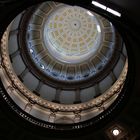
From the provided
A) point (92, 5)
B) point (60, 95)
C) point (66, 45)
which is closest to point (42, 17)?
point (66, 45)

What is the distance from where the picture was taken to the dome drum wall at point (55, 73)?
77.9ft

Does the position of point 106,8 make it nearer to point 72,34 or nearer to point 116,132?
point 116,132

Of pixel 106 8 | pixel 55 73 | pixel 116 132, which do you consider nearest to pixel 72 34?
pixel 55 73

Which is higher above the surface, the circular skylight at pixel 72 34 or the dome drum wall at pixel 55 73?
the circular skylight at pixel 72 34

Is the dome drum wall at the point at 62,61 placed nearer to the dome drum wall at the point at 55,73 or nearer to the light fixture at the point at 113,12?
the dome drum wall at the point at 55,73

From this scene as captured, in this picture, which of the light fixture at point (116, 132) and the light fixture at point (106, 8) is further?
the light fixture at point (116, 132)

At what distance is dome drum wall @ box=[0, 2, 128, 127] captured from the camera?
2375 cm

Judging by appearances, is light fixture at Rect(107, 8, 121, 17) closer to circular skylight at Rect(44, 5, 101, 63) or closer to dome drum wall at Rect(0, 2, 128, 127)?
dome drum wall at Rect(0, 2, 128, 127)

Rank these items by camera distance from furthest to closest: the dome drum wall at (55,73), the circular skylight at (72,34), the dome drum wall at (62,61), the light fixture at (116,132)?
1. the circular skylight at (72,34)
2. the dome drum wall at (62,61)
3. the dome drum wall at (55,73)
4. the light fixture at (116,132)

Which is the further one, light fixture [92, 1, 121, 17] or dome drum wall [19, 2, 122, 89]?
dome drum wall [19, 2, 122, 89]

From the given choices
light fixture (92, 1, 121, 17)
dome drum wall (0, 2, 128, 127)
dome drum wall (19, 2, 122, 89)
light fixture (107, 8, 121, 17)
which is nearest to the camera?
light fixture (92, 1, 121, 17)

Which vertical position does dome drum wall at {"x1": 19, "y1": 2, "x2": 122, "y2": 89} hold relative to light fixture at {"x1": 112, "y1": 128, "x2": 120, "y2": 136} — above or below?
above

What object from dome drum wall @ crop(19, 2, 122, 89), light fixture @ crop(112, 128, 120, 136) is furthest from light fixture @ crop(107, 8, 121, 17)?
dome drum wall @ crop(19, 2, 122, 89)

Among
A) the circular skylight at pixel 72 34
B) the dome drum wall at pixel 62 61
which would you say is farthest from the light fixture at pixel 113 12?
the circular skylight at pixel 72 34
